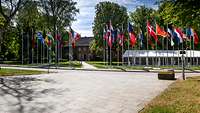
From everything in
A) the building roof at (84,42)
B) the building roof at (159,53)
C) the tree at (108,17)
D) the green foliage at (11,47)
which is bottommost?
the building roof at (159,53)

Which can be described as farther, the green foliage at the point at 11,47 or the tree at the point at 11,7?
the green foliage at the point at 11,47

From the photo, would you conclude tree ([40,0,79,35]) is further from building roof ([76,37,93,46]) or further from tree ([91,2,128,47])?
building roof ([76,37,93,46])

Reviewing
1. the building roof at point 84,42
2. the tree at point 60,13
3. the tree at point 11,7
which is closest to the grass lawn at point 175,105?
the tree at point 11,7

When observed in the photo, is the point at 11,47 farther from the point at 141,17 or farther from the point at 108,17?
the point at 141,17

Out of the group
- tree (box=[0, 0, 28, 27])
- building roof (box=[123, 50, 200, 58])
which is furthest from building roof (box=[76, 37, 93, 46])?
tree (box=[0, 0, 28, 27])

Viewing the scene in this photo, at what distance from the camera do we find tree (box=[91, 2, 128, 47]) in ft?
274

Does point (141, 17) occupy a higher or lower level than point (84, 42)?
higher

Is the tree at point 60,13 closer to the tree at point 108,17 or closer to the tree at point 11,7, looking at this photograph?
the tree at point 108,17

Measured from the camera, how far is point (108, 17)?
276ft

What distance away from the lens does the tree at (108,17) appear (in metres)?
83.5

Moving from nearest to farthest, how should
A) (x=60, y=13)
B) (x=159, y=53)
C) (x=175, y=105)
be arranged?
(x=175, y=105)
(x=159, y=53)
(x=60, y=13)

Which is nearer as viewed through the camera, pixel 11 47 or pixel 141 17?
pixel 11 47

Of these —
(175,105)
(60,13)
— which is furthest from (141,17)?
(175,105)

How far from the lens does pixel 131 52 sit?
6912 centimetres
